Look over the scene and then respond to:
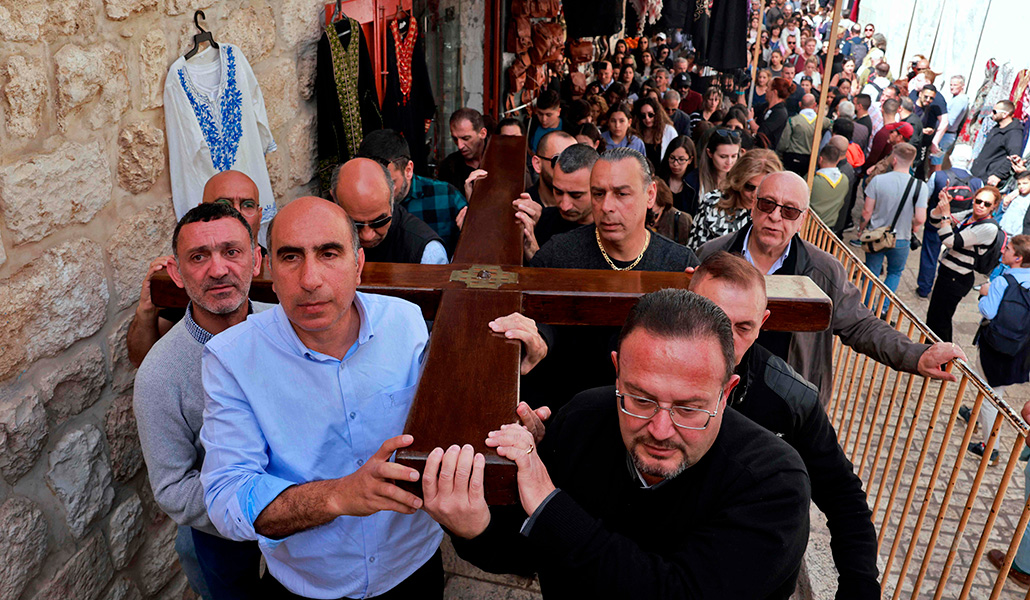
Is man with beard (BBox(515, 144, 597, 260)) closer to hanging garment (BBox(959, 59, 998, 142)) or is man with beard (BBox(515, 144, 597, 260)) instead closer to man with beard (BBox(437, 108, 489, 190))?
man with beard (BBox(437, 108, 489, 190))

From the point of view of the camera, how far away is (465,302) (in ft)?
6.14

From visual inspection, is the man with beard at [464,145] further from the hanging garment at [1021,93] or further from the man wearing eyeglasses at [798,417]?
the hanging garment at [1021,93]

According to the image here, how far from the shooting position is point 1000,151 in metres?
10.1

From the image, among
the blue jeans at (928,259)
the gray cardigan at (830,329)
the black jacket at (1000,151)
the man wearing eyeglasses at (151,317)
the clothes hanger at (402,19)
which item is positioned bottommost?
the blue jeans at (928,259)

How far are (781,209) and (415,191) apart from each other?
1.95m

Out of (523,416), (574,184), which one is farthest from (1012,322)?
(523,416)

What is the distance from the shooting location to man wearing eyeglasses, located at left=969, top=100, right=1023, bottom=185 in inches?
387

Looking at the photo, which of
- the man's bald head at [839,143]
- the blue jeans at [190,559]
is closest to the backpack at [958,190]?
the man's bald head at [839,143]

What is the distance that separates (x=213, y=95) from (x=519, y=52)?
18.3 feet

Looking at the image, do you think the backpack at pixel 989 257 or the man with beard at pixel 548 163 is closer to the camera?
the man with beard at pixel 548 163

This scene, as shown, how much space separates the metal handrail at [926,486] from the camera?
2656 millimetres

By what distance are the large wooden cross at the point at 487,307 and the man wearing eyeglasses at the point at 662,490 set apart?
0.07 metres

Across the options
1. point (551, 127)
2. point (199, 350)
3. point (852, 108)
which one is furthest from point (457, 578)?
point (852, 108)

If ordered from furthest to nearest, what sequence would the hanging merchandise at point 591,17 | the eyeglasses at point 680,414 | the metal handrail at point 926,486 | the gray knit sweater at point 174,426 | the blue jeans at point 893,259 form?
1. the hanging merchandise at point 591,17
2. the blue jeans at point 893,259
3. the metal handrail at point 926,486
4. the gray knit sweater at point 174,426
5. the eyeglasses at point 680,414
